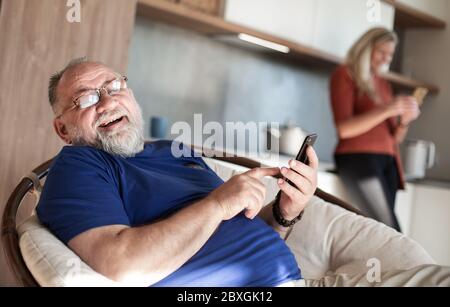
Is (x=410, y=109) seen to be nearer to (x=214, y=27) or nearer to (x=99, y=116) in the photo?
(x=214, y=27)

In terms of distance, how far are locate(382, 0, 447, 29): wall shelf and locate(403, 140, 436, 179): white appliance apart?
2.95 feet

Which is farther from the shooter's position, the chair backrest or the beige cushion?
the beige cushion

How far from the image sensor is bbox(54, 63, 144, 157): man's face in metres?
1.54

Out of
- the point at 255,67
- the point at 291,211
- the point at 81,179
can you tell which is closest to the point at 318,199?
the point at 291,211

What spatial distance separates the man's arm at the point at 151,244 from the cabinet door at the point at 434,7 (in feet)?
11.7

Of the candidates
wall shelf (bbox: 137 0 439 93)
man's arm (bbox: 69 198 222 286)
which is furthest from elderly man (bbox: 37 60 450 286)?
wall shelf (bbox: 137 0 439 93)

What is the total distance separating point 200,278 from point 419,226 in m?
3.08

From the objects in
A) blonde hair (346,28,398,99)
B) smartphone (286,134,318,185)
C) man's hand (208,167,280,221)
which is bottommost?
man's hand (208,167,280,221)

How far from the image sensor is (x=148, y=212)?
4.52ft

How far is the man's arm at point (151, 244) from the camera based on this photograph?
3.73ft

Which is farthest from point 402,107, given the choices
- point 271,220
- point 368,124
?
point 271,220

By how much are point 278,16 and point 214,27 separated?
0.46 meters

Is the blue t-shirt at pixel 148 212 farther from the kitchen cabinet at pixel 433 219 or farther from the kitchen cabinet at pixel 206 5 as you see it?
the kitchen cabinet at pixel 433 219

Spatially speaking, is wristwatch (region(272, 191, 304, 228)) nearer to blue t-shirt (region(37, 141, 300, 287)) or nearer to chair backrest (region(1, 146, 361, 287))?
blue t-shirt (region(37, 141, 300, 287))
